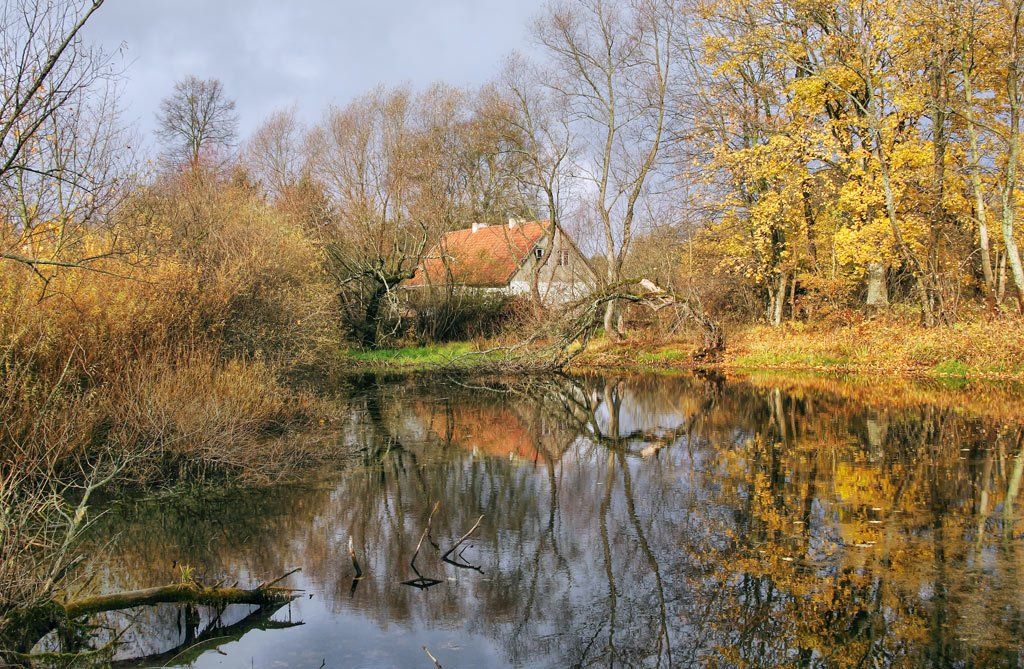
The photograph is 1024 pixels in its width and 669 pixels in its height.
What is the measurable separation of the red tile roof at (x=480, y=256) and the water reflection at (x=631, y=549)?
62.6 ft

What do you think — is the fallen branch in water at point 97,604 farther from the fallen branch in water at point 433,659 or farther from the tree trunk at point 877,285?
the tree trunk at point 877,285

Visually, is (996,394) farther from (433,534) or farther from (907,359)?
(433,534)

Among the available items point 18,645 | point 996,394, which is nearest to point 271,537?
point 18,645

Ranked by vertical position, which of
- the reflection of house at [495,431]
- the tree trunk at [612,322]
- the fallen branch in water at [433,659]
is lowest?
the fallen branch in water at [433,659]

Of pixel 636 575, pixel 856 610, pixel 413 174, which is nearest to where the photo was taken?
pixel 856 610

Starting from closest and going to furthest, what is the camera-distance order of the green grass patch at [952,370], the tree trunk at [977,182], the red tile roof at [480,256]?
the green grass patch at [952,370] < the tree trunk at [977,182] < the red tile roof at [480,256]

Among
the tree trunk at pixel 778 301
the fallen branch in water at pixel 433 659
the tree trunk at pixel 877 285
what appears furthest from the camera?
the tree trunk at pixel 778 301

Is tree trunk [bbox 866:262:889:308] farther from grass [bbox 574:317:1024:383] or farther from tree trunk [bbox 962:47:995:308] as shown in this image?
tree trunk [bbox 962:47:995:308]

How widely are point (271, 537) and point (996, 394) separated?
16122 millimetres

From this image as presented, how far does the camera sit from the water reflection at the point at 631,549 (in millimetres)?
6039

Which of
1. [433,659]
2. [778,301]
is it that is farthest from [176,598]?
[778,301]

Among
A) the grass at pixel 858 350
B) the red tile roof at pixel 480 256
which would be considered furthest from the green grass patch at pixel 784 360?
the red tile roof at pixel 480 256

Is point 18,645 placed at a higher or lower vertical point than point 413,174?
lower

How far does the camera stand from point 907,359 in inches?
885
